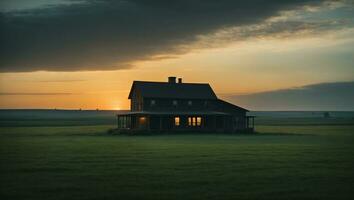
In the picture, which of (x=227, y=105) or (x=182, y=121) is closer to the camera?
(x=182, y=121)

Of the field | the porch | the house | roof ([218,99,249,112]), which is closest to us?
the field

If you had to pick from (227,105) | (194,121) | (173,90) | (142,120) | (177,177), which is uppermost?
(173,90)

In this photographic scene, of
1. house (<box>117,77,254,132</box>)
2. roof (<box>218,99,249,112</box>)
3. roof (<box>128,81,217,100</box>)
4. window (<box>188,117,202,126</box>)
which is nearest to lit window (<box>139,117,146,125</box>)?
house (<box>117,77,254,132</box>)

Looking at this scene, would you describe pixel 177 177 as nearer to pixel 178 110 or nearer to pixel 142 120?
pixel 142 120

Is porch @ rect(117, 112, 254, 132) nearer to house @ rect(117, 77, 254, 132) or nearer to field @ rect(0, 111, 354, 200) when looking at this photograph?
house @ rect(117, 77, 254, 132)

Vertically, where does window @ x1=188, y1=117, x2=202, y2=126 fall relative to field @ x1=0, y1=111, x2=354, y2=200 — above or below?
above

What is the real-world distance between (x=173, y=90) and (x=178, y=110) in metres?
3.01

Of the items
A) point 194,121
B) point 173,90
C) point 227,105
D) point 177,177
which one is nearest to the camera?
point 177,177

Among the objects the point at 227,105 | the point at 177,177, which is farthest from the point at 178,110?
the point at 177,177

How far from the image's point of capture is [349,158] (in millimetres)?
24922

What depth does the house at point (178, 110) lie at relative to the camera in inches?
2338

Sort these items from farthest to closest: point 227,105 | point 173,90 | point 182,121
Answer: point 227,105
point 173,90
point 182,121

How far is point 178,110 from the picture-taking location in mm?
61875

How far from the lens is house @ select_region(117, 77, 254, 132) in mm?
59388
